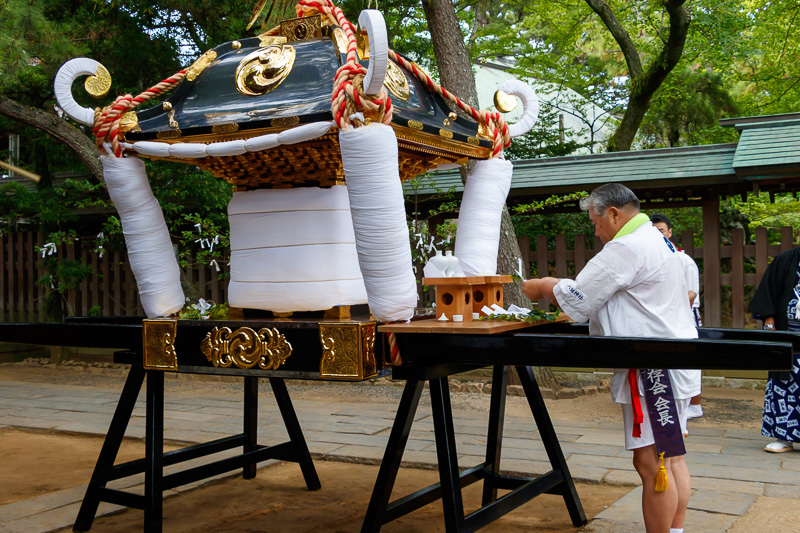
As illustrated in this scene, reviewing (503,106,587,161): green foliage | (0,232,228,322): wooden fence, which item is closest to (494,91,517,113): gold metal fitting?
(0,232,228,322): wooden fence

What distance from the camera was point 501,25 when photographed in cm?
1711

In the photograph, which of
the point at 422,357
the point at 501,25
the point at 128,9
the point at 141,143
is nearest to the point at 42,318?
the point at 128,9

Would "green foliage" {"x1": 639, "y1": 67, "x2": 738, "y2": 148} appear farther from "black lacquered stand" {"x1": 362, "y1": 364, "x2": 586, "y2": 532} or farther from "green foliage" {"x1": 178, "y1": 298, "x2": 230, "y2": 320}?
"green foliage" {"x1": 178, "y1": 298, "x2": 230, "y2": 320}

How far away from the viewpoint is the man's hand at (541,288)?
3090 mm

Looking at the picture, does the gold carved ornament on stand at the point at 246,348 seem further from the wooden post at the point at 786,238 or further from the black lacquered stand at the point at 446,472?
the wooden post at the point at 786,238

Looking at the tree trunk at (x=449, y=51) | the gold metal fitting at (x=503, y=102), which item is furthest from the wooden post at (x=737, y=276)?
the gold metal fitting at (x=503, y=102)

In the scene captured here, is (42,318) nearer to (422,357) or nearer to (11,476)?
(11,476)

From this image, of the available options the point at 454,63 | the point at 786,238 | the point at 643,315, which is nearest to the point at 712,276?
the point at 786,238

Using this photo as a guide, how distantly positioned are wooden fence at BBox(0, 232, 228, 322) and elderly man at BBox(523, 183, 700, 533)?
8.10 meters

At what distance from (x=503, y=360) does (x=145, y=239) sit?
2025 millimetres

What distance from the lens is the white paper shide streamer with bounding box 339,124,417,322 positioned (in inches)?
112

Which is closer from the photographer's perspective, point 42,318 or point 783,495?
point 783,495

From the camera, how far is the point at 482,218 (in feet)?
12.8

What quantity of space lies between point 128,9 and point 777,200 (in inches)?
498
